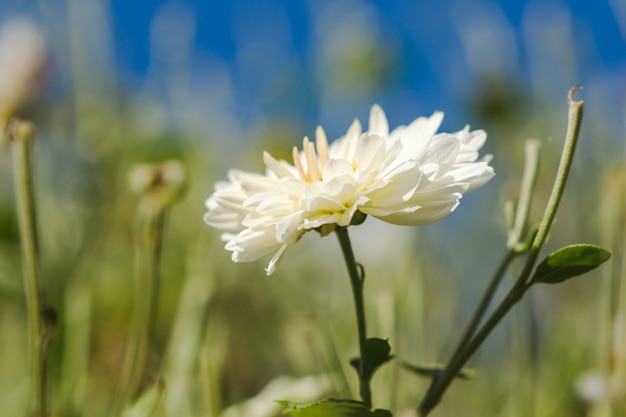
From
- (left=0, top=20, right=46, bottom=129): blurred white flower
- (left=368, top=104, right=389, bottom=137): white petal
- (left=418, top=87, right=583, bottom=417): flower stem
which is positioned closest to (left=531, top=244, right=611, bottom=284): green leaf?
(left=418, top=87, right=583, bottom=417): flower stem

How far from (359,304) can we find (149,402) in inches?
5.4

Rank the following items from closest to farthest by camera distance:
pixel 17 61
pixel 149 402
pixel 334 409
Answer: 1. pixel 334 409
2. pixel 149 402
3. pixel 17 61

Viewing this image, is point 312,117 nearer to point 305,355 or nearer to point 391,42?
point 391,42

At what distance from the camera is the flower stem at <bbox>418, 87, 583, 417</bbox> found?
26 centimetres

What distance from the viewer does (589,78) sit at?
790 mm

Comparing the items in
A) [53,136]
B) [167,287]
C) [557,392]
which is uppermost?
[53,136]

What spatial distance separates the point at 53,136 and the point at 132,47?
1.04 ft

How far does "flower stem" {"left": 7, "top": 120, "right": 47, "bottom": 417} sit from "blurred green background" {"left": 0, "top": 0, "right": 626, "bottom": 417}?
0.10 metres

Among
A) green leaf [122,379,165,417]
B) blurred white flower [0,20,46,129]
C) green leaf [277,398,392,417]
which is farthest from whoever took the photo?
blurred white flower [0,20,46,129]

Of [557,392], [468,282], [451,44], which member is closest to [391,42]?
[451,44]

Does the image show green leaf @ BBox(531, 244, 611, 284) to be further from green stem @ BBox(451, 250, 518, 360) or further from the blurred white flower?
the blurred white flower

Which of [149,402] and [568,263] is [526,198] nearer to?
[568,263]

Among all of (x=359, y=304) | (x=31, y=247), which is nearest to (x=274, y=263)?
(x=359, y=304)

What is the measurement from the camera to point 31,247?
345mm
